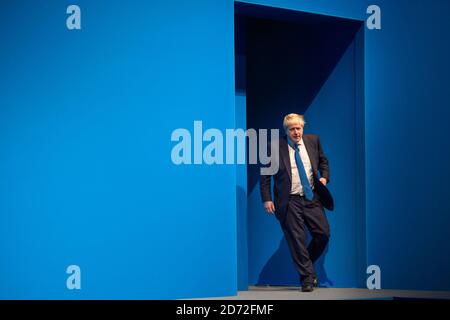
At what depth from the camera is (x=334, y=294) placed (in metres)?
5.91

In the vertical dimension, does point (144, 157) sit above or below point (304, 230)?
above

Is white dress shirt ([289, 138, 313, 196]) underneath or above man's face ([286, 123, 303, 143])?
underneath

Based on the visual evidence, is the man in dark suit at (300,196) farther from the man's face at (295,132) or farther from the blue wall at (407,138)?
the blue wall at (407,138)

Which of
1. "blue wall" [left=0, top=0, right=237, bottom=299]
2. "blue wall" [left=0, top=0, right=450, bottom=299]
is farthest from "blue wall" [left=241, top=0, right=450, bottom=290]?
"blue wall" [left=0, top=0, right=237, bottom=299]

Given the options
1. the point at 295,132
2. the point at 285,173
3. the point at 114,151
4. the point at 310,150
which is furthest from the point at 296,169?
the point at 114,151

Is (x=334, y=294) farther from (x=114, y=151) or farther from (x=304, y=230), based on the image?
(x=114, y=151)

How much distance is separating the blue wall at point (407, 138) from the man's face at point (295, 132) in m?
0.71

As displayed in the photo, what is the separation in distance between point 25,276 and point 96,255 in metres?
0.53

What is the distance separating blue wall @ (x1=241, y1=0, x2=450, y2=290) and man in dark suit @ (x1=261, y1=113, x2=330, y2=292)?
0.54 m

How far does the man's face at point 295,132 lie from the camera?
6.10m

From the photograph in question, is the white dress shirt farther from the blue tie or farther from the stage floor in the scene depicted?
the stage floor

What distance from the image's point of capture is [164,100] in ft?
18.3

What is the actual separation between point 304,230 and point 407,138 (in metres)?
1.28

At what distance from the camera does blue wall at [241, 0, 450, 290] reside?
624 cm
